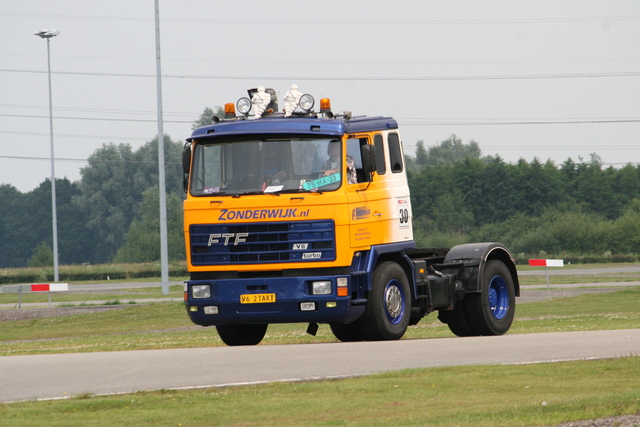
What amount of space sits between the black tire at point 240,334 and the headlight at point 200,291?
4.95 ft

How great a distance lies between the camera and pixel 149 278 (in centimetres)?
6788

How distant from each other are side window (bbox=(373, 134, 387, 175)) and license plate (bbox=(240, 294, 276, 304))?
244cm

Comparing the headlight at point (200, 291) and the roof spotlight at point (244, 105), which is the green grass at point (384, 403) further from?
the roof spotlight at point (244, 105)

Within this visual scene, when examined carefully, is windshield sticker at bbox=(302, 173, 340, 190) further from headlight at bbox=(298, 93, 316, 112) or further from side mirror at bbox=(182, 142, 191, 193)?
side mirror at bbox=(182, 142, 191, 193)

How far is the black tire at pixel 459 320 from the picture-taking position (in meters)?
17.5

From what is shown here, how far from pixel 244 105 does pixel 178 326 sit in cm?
1269

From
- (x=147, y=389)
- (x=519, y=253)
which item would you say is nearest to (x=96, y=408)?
(x=147, y=389)

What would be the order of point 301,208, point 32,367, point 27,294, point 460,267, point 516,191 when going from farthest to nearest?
point 516,191 < point 27,294 < point 460,267 < point 301,208 < point 32,367

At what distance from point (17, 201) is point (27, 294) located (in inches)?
3376

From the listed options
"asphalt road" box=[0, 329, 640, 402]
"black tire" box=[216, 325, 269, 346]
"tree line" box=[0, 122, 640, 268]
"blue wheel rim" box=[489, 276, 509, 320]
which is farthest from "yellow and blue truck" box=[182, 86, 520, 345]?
"tree line" box=[0, 122, 640, 268]

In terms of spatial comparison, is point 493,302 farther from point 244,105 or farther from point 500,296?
point 244,105

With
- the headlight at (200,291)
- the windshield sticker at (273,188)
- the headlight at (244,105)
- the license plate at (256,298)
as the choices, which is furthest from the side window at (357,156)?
the headlight at (200,291)

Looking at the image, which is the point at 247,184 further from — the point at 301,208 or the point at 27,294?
the point at 27,294

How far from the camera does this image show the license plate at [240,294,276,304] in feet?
48.6
